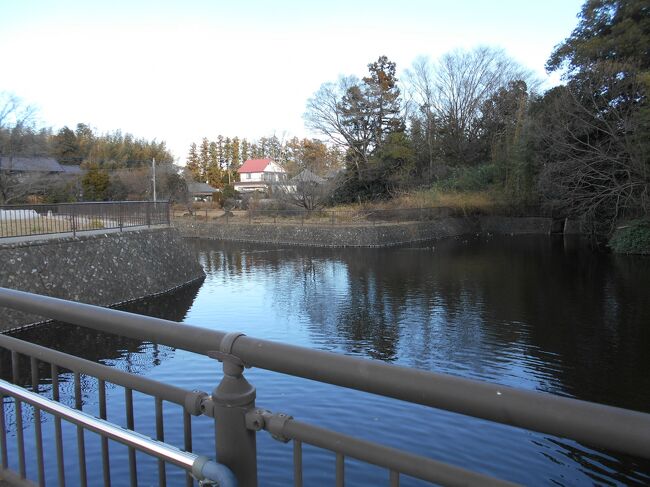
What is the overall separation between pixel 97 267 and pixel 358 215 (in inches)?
886

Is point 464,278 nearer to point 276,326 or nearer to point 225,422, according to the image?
point 276,326

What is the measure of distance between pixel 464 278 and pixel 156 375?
1228 centimetres

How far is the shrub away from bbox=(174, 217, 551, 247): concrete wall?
1150 cm

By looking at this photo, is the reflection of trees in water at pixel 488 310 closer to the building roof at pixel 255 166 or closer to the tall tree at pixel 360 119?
the tall tree at pixel 360 119

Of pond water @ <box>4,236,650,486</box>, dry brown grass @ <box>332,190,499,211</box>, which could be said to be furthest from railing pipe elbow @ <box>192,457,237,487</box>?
dry brown grass @ <box>332,190,499,211</box>

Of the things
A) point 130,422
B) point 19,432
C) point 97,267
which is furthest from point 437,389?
point 97,267

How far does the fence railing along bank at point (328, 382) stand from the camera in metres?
1.15

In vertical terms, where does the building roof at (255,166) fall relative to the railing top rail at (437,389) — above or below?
above

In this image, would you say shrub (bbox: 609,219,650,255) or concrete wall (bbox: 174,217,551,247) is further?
concrete wall (bbox: 174,217,551,247)

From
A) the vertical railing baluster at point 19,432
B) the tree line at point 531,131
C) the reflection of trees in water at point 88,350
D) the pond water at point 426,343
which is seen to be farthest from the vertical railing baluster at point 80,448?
the tree line at point 531,131

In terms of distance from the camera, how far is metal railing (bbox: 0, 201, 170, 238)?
1502cm

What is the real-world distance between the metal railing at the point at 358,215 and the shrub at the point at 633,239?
12369mm

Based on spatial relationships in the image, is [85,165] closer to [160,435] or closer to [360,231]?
[360,231]

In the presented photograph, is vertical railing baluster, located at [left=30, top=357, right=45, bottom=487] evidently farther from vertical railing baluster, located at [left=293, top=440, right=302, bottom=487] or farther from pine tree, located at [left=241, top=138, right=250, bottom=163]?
pine tree, located at [left=241, top=138, right=250, bottom=163]
